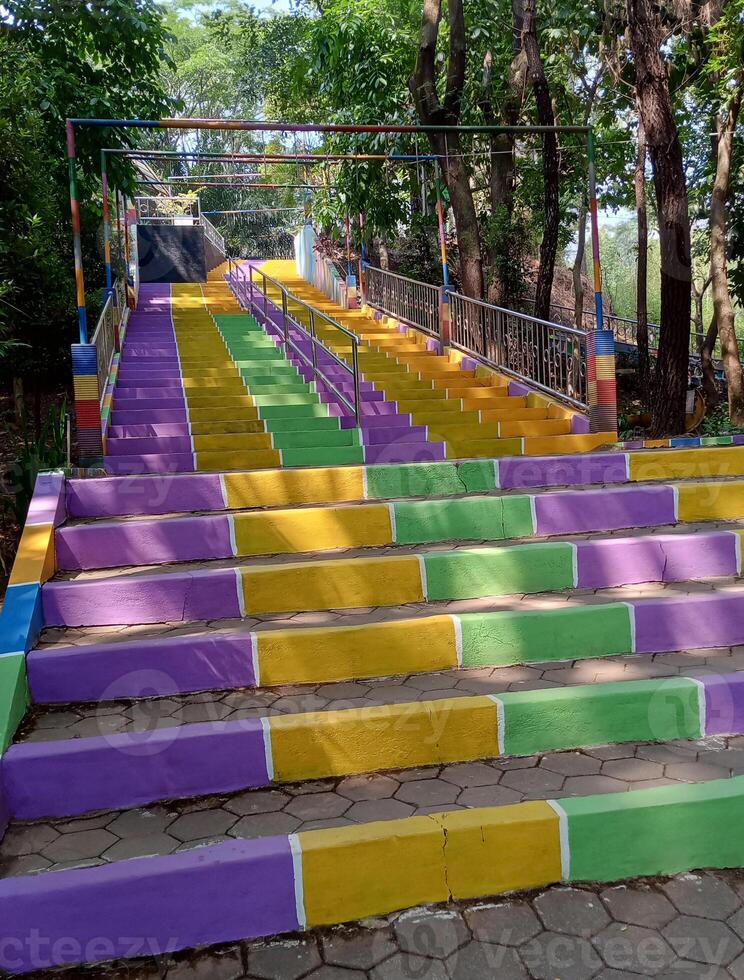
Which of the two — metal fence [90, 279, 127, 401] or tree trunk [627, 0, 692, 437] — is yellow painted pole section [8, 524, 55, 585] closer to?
metal fence [90, 279, 127, 401]

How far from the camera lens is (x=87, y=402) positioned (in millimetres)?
5961

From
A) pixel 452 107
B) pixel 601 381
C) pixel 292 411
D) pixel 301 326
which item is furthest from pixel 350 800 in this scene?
pixel 452 107

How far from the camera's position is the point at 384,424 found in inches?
287

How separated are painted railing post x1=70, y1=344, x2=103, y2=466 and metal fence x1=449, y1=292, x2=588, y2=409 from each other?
3891mm

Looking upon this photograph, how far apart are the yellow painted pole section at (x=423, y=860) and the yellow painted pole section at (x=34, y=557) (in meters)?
1.90

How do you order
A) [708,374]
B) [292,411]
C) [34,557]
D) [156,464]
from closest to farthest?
[34,557]
[156,464]
[292,411]
[708,374]

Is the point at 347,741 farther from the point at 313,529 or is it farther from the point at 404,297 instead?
the point at 404,297

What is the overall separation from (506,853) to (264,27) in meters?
23.8

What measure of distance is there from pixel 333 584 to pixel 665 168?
5.80 meters

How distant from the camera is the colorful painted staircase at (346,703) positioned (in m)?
2.26

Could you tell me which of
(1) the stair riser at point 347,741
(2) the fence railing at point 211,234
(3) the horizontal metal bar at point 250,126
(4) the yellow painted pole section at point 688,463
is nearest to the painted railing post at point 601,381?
(4) the yellow painted pole section at point 688,463

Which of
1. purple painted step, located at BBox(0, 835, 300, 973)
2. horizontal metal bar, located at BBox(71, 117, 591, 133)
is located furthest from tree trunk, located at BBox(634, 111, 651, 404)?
purple painted step, located at BBox(0, 835, 300, 973)

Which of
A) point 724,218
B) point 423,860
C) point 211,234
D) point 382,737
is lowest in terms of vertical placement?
point 423,860

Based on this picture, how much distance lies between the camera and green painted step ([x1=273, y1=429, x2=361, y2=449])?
6.36 m
